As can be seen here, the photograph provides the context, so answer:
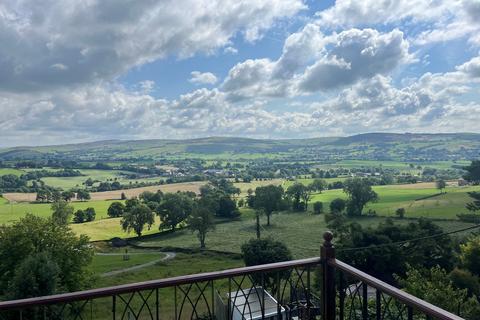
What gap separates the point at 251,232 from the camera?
55.8m

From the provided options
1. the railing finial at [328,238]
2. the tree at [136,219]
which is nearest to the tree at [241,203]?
the tree at [136,219]

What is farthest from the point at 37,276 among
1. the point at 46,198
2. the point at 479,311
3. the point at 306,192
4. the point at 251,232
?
the point at 46,198

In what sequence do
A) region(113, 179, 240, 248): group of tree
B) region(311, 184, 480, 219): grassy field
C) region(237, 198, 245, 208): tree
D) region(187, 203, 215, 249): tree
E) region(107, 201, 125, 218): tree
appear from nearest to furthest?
1. region(187, 203, 215, 249): tree
2. region(311, 184, 480, 219): grassy field
3. region(113, 179, 240, 248): group of tree
4. region(107, 201, 125, 218): tree
5. region(237, 198, 245, 208): tree

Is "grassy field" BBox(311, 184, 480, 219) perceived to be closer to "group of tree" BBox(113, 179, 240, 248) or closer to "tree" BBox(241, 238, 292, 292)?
"group of tree" BBox(113, 179, 240, 248)

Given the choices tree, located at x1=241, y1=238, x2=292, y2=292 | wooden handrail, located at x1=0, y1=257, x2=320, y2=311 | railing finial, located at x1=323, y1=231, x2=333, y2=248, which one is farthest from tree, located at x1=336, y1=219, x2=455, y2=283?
wooden handrail, located at x1=0, y1=257, x2=320, y2=311

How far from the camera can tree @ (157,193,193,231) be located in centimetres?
5972

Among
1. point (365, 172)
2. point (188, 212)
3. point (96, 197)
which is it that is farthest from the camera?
point (365, 172)

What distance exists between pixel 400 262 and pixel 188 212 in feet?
121

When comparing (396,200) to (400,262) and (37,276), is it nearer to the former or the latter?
(400,262)

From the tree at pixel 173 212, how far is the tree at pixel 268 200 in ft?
37.7

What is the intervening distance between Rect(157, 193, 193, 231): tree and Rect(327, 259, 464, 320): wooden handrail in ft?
188

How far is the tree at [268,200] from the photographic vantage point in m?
63.9

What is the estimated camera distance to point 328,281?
13.8ft

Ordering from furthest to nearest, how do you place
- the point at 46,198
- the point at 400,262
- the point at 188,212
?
the point at 46,198 → the point at 188,212 → the point at 400,262
